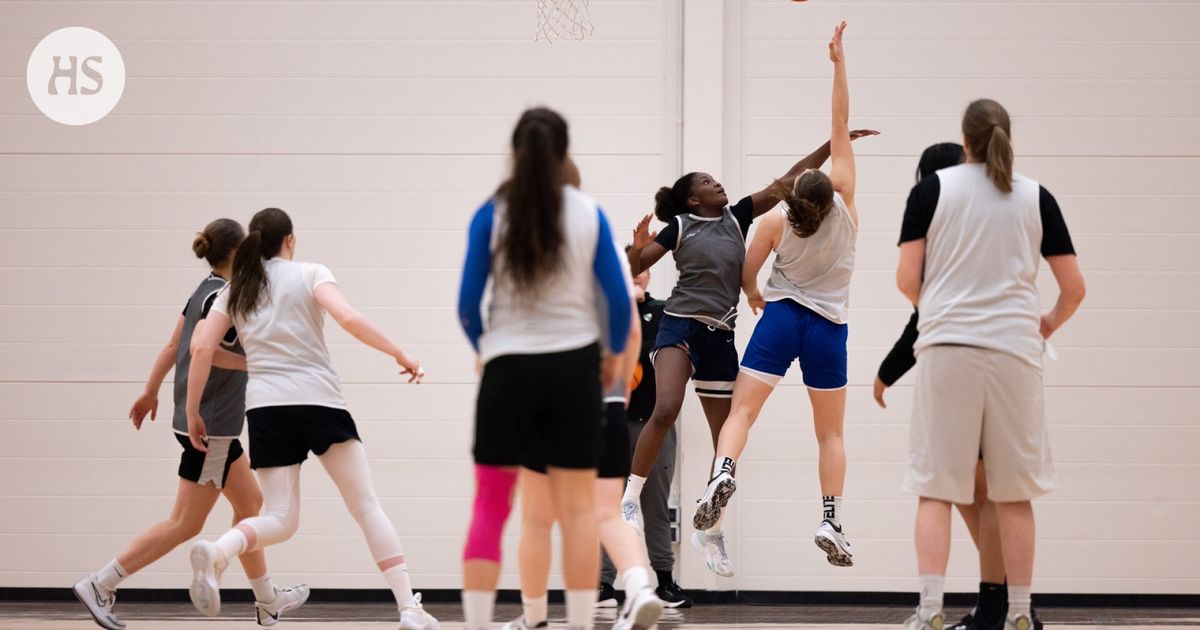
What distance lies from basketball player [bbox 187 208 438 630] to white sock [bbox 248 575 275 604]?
0.50 meters

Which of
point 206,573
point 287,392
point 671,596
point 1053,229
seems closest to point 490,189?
point 671,596

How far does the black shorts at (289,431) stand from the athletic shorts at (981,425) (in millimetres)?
2410

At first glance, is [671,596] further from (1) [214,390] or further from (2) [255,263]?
(2) [255,263]

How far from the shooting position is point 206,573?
15.4ft

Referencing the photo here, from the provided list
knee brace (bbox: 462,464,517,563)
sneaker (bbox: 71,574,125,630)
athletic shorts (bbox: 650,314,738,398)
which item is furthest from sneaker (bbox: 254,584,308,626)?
knee brace (bbox: 462,464,517,563)

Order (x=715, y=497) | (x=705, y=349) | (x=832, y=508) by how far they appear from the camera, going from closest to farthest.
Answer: (x=715, y=497), (x=832, y=508), (x=705, y=349)

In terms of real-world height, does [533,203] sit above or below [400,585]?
above

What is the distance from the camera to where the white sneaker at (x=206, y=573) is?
4.67 meters

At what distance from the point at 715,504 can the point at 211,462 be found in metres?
2.41

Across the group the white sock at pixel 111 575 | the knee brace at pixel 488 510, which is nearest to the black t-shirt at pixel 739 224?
the knee brace at pixel 488 510

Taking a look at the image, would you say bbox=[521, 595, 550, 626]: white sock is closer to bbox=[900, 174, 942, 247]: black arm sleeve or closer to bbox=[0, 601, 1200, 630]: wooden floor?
bbox=[900, 174, 942, 247]: black arm sleeve

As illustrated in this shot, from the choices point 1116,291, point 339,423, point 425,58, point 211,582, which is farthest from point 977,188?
point 425,58

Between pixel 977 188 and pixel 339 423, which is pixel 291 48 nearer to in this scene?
pixel 339 423

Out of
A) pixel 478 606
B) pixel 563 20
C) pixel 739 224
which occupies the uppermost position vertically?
pixel 563 20
